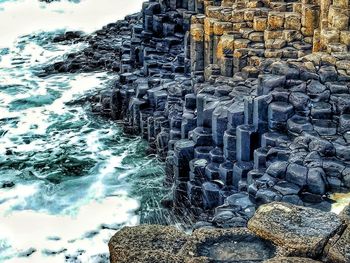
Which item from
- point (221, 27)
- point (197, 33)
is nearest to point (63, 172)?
point (197, 33)

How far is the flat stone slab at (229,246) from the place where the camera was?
5.70m

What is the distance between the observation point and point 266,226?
234 inches

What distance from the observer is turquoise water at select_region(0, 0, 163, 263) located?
1295cm

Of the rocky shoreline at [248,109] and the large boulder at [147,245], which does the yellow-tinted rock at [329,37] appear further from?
the large boulder at [147,245]

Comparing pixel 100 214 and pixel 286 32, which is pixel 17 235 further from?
pixel 286 32

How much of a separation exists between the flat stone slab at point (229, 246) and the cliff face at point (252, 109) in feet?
14.7

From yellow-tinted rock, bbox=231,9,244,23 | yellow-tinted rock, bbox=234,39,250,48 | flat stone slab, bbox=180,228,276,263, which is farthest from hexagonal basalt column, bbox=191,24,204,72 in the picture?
flat stone slab, bbox=180,228,276,263

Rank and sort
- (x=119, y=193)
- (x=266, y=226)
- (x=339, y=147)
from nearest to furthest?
(x=266, y=226)
(x=339, y=147)
(x=119, y=193)

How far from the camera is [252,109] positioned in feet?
42.7

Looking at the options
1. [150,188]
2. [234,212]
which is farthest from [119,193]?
[234,212]

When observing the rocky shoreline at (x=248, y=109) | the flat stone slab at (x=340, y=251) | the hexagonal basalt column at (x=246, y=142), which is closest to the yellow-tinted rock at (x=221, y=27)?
the rocky shoreline at (x=248, y=109)

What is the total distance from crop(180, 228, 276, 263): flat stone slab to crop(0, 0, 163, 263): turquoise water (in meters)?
6.32

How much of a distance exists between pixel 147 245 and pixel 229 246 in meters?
0.75

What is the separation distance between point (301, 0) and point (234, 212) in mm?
6475
